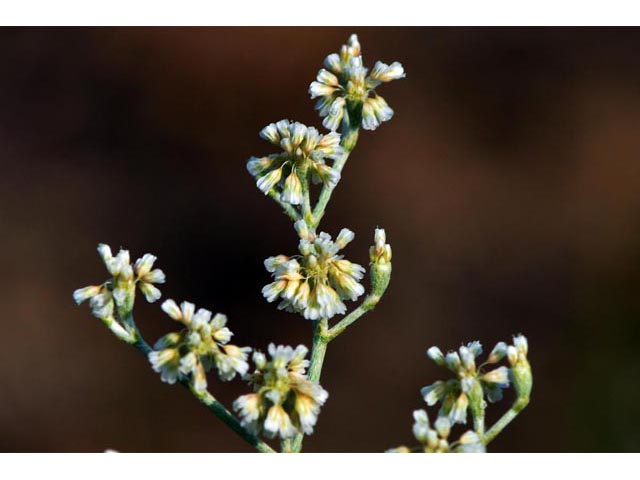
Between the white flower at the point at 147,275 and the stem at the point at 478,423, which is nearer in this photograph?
the stem at the point at 478,423

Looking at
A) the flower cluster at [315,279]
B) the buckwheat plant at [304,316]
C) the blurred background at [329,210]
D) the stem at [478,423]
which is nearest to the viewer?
the buckwheat plant at [304,316]

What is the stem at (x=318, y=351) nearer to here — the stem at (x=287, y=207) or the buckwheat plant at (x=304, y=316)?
the buckwheat plant at (x=304, y=316)

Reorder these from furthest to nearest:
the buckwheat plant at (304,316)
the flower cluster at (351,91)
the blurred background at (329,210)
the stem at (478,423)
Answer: the blurred background at (329,210) < the flower cluster at (351,91) < the stem at (478,423) < the buckwheat plant at (304,316)

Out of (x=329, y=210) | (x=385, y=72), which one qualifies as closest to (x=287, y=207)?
(x=385, y=72)

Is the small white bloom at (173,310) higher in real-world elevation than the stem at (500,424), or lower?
higher

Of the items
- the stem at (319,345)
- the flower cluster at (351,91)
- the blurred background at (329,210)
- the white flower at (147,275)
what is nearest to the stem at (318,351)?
the stem at (319,345)

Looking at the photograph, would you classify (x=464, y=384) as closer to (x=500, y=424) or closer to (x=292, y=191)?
(x=500, y=424)

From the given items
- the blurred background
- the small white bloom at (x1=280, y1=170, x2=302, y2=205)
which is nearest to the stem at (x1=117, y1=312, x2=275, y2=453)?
the small white bloom at (x1=280, y1=170, x2=302, y2=205)
